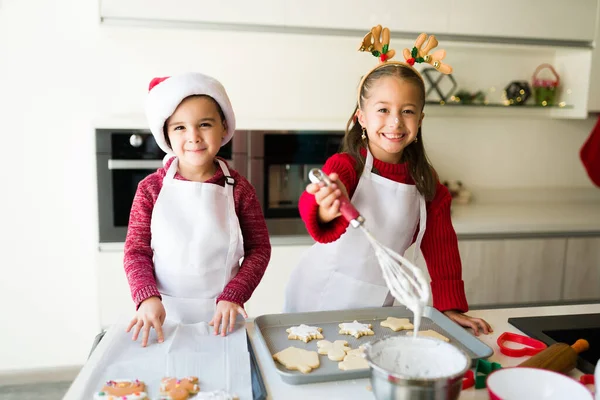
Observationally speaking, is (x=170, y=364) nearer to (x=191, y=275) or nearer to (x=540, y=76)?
(x=191, y=275)

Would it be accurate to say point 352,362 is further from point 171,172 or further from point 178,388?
point 171,172

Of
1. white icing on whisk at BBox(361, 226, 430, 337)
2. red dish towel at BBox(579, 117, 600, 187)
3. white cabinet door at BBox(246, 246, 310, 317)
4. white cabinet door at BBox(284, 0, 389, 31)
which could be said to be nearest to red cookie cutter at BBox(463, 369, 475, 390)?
white icing on whisk at BBox(361, 226, 430, 337)

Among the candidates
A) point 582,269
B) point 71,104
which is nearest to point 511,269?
point 582,269

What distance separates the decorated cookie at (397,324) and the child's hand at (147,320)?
16.7 inches

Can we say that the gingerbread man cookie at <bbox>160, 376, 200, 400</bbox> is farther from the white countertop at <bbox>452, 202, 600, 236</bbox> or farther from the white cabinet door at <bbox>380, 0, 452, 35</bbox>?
the white cabinet door at <bbox>380, 0, 452, 35</bbox>

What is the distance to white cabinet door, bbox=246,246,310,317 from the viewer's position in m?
2.19

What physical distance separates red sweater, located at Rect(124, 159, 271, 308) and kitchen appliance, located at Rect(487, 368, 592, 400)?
0.53 metres

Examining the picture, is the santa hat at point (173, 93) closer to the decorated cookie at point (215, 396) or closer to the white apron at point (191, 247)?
the white apron at point (191, 247)

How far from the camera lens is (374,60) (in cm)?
257

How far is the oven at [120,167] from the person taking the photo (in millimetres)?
2021

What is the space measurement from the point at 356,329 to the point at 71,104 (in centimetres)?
189

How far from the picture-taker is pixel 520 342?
1.00m

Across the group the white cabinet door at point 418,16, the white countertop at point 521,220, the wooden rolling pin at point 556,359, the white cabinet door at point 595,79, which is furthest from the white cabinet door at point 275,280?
the white cabinet door at point 595,79

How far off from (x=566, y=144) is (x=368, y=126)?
7.01 feet
